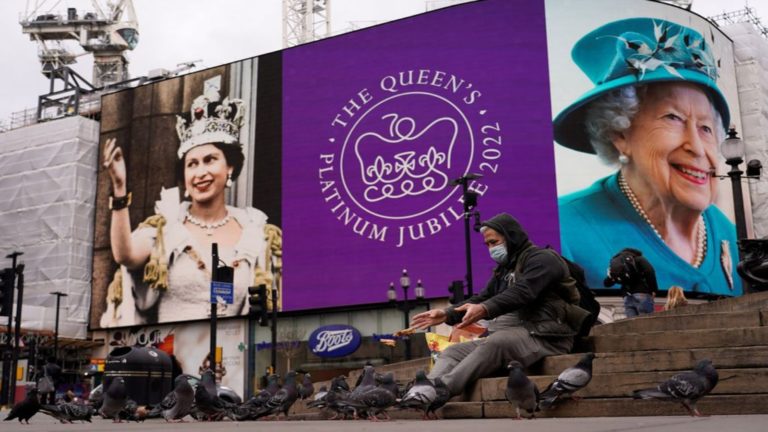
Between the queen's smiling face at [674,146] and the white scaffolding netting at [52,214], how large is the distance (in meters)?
29.1

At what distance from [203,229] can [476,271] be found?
587 inches

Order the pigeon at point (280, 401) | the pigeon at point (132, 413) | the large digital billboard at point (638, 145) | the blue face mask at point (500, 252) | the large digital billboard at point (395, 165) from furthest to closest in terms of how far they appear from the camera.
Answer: the large digital billboard at point (395, 165), the large digital billboard at point (638, 145), the pigeon at point (132, 413), the pigeon at point (280, 401), the blue face mask at point (500, 252)

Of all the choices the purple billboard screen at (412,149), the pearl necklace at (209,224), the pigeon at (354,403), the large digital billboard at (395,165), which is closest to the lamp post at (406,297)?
the purple billboard screen at (412,149)

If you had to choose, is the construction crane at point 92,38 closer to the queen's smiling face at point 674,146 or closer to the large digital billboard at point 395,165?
the large digital billboard at point 395,165

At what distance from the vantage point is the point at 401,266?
3769cm

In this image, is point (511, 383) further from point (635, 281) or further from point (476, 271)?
point (476, 271)

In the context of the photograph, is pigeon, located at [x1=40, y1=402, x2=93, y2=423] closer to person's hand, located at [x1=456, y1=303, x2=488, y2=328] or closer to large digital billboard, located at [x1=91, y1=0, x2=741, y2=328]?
person's hand, located at [x1=456, y1=303, x2=488, y2=328]

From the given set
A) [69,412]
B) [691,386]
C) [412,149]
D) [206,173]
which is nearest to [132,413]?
[69,412]

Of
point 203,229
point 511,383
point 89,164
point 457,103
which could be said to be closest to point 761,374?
point 511,383

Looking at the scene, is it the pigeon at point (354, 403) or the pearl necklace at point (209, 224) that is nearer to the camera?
the pigeon at point (354, 403)

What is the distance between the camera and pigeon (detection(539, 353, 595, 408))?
6789 mm

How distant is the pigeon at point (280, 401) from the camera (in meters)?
10.3

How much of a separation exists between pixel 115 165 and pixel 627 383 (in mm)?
44265

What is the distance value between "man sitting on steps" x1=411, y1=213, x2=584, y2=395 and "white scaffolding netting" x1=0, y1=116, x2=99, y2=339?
136 ft
